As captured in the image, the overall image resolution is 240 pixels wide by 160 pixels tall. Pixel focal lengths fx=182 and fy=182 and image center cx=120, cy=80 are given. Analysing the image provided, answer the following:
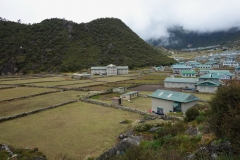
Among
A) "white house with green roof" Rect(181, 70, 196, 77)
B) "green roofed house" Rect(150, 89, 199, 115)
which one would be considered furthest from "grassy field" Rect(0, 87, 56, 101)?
"white house with green roof" Rect(181, 70, 196, 77)

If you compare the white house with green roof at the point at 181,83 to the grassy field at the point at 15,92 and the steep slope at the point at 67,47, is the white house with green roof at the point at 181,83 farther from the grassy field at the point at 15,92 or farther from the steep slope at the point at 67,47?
the steep slope at the point at 67,47

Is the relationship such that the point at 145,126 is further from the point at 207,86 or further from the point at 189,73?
the point at 189,73

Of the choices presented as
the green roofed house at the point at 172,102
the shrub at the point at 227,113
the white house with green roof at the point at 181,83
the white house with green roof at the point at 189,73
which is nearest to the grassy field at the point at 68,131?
the green roofed house at the point at 172,102

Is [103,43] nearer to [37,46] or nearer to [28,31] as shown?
[37,46]

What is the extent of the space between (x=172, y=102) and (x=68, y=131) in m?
12.5

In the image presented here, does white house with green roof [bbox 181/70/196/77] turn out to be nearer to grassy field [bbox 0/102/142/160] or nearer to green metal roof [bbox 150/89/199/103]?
green metal roof [bbox 150/89/199/103]

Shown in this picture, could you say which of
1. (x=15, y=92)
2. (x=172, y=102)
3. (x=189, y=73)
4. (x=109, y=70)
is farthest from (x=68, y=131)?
(x=109, y=70)

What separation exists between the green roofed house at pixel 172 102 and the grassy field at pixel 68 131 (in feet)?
10.4

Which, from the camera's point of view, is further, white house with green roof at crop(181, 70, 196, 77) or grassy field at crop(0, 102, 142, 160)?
white house with green roof at crop(181, 70, 196, 77)

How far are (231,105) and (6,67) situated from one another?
98759 millimetres

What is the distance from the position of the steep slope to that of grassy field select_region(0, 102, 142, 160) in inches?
2613

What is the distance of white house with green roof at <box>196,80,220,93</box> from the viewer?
121 feet

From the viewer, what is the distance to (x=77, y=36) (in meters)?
117

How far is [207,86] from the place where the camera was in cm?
3769
